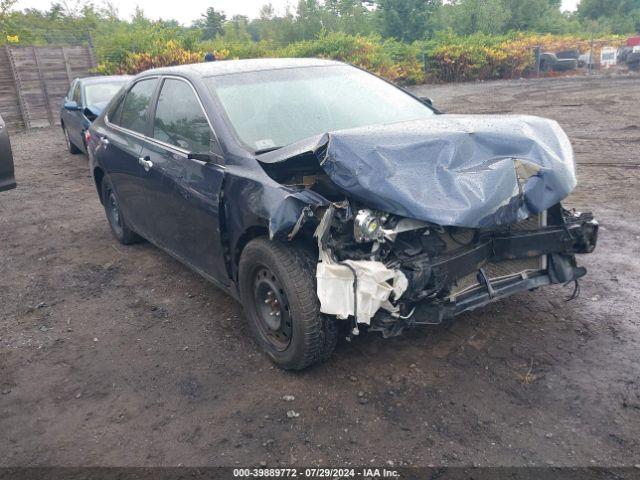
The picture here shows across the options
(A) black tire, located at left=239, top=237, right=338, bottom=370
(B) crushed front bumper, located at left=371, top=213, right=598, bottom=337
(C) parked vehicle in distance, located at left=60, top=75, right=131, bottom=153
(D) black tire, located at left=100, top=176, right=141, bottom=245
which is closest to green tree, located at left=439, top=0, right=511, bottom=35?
(C) parked vehicle in distance, located at left=60, top=75, right=131, bottom=153

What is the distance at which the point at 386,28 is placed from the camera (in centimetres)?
3853

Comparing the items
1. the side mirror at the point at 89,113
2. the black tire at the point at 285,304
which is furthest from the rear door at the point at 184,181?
the side mirror at the point at 89,113

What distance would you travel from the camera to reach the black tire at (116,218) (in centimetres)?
548

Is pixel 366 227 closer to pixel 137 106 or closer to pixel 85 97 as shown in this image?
pixel 137 106

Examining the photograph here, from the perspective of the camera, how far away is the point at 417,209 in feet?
8.94

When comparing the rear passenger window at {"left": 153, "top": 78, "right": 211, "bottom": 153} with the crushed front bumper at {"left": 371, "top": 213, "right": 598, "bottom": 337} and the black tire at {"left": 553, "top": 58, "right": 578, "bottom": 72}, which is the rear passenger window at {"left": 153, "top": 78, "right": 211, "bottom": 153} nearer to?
the crushed front bumper at {"left": 371, "top": 213, "right": 598, "bottom": 337}

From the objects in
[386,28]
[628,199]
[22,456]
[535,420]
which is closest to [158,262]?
[22,456]

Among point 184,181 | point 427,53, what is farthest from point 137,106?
point 427,53

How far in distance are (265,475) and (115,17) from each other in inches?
1678

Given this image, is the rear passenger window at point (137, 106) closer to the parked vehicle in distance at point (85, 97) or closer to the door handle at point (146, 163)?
the door handle at point (146, 163)

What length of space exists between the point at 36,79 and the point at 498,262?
16246 millimetres

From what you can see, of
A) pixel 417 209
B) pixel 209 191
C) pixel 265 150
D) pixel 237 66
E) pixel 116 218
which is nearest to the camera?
pixel 417 209

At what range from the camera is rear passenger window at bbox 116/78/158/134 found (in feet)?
14.9

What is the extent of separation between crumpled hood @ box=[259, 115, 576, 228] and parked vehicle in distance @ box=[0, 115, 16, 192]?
478 cm
